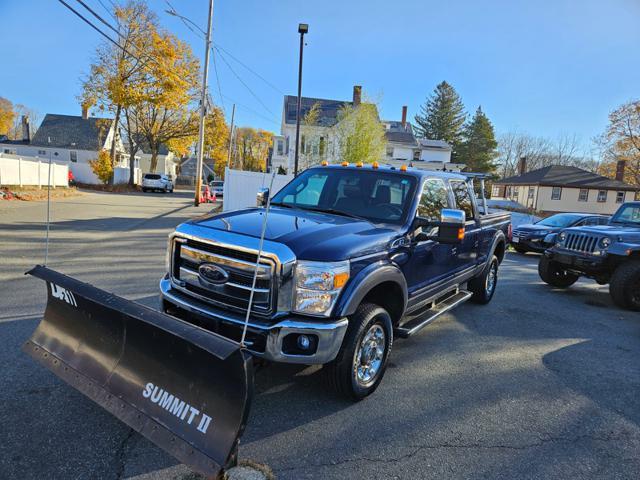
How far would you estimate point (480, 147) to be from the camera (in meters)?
65.2

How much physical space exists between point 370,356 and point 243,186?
1534cm

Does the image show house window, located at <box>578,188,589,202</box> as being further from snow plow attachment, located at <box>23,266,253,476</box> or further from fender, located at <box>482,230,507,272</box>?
snow plow attachment, located at <box>23,266,253,476</box>

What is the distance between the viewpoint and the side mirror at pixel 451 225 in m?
3.93

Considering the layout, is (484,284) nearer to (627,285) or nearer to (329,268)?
(627,285)

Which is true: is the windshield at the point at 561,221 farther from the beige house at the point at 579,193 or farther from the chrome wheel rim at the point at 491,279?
the beige house at the point at 579,193

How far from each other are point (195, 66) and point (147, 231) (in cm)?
2836

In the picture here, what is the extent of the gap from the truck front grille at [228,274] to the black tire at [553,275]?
24.7 feet

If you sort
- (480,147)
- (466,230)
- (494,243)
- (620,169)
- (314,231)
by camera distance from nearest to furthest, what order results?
(314,231) < (466,230) < (494,243) < (620,169) < (480,147)

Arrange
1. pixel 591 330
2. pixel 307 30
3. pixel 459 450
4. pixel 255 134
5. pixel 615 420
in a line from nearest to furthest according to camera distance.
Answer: pixel 459 450 < pixel 615 420 < pixel 591 330 < pixel 307 30 < pixel 255 134

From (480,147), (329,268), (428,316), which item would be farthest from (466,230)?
(480,147)

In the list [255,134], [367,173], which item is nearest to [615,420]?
[367,173]

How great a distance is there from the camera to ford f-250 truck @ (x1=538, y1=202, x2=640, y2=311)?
7273 millimetres

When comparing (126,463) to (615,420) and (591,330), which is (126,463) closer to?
(615,420)

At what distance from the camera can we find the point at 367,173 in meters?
4.72
